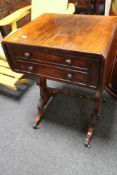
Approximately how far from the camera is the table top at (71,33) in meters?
0.98

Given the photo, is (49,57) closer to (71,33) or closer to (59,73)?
(59,73)

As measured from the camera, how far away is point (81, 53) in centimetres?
93

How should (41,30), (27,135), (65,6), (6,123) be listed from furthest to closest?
(65,6), (6,123), (27,135), (41,30)

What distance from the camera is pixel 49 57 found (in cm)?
104

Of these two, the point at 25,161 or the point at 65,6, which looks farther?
the point at 65,6

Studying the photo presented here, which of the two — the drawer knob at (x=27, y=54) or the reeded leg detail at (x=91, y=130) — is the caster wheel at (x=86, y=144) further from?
the drawer knob at (x=27, y=54)

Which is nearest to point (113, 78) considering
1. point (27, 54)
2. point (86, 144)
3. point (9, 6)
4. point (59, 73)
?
point (86, 144)

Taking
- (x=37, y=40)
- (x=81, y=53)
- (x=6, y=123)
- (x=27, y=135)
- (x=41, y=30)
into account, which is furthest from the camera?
(x=6, y=123)

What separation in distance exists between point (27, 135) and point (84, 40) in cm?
89

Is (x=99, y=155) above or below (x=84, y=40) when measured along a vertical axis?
below

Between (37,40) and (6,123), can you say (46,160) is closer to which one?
(6,123)

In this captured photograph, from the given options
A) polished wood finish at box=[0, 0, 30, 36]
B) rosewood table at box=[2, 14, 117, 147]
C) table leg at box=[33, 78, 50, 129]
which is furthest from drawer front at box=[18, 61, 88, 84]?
polished wood finish at box=[0, 0, 30, 36]

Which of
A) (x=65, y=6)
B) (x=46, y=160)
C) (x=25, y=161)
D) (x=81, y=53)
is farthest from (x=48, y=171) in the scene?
(x=65, y=6)

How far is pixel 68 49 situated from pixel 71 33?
0.66 ft
